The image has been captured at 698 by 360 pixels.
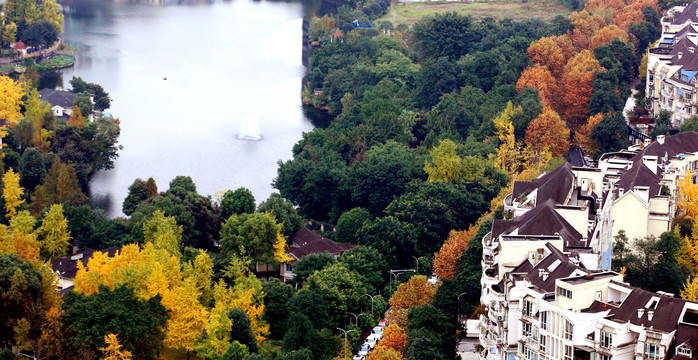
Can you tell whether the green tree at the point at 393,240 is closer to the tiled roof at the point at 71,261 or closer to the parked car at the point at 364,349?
the parked car at the point at 364,349

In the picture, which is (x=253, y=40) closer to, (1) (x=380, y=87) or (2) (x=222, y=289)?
(1) (x=380, y=87)

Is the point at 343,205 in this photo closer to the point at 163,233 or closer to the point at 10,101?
the point at 163,233

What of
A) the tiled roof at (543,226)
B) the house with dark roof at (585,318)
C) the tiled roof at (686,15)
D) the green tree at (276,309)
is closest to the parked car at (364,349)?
the green tree at (276,309)

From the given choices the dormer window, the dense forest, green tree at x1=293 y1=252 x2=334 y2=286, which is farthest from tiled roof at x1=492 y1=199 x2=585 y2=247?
green tree at x1=293 y1=252 x2=334 y2=286

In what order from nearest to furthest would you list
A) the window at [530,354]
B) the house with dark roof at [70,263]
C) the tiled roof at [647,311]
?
1. the tiled roof at [647,311]
2. the window at [530,354]
3. the house with dark roof at [70,263]

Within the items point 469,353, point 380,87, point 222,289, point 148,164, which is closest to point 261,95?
point 380,87

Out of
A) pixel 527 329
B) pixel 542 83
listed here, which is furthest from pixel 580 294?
pixel 542 83

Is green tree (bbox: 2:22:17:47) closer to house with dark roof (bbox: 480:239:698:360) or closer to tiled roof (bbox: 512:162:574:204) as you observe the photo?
tiled roof (bbox: 512:162:574:204)

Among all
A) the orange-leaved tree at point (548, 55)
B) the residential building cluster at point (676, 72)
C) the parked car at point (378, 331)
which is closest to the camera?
the parked car at point (378, 331)
